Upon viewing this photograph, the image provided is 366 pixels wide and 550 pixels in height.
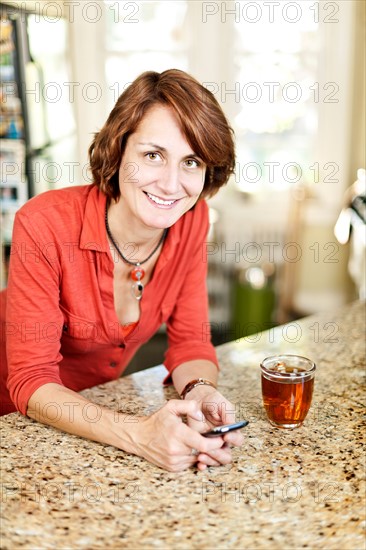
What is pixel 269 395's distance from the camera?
128 cm

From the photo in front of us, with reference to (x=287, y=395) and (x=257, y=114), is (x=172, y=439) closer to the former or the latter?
(x=287, y=395)

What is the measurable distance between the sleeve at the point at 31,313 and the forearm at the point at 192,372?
27cm

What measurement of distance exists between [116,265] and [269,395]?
546 millimetres

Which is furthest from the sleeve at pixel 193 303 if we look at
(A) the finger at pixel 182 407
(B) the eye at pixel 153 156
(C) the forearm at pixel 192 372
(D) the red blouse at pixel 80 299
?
(A) the finger at pixel 182 407

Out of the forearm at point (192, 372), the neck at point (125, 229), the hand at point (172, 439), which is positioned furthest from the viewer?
the neck at point (125, 229)

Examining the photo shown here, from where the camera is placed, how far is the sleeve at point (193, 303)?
Result: 1.69 m

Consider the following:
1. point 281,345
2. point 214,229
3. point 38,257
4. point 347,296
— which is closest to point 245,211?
point 214,229

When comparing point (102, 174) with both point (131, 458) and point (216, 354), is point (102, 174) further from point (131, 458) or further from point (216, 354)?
point (131, 458)

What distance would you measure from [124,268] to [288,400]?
0.59 metres

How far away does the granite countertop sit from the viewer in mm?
931

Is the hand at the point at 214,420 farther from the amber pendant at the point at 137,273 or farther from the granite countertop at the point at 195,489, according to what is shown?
the amber pendant at the point at 137,273

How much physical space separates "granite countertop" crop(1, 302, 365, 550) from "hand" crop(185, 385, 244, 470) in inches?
0.8

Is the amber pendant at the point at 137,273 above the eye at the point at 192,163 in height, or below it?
below

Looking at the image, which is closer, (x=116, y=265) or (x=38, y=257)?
(x=38, y=257)
